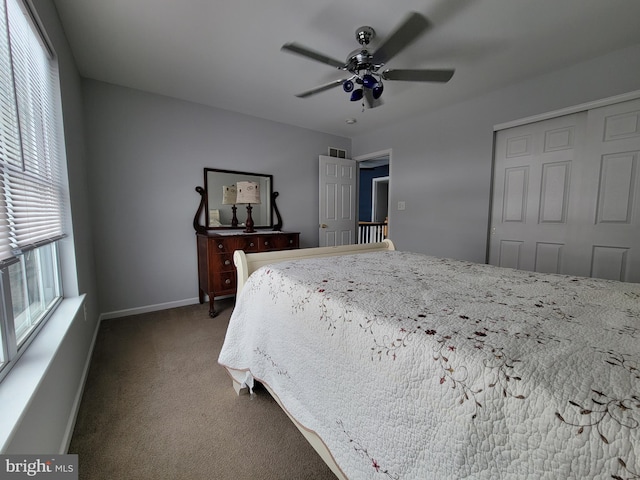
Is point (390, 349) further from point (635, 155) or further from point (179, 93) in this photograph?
point (179, 93)

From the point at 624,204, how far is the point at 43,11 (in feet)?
13.9

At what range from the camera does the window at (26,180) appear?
38.7 inches

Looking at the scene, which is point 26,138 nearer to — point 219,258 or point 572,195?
point 219,258

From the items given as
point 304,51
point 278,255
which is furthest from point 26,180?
point 304,51

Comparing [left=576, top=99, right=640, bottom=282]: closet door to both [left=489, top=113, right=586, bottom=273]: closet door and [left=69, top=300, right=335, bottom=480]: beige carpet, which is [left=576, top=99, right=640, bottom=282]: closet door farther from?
[left=69, top=300, right=335, bottom=480]: beige carpet

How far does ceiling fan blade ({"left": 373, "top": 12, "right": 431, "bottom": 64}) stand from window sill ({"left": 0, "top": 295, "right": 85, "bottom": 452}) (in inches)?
86.1

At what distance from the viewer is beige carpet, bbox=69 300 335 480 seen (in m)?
1.17

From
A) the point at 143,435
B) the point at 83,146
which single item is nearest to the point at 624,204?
the point at 143,435

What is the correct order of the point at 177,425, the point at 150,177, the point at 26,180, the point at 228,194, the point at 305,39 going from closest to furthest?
1. the point at 26,180
2. the point at 177,425
3. the point at 305,39
4. the point at 150,177
5. the point at 228,194

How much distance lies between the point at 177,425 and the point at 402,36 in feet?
8.13

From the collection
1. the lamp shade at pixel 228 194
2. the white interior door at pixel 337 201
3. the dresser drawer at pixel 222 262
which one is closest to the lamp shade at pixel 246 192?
the lamp shade at pixel 228 194

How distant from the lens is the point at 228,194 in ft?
10.9

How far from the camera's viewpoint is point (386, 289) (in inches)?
46.4

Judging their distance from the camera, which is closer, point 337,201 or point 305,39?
point 305,39
